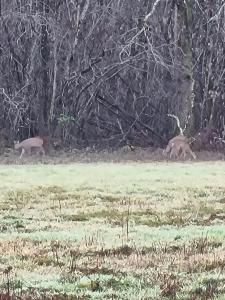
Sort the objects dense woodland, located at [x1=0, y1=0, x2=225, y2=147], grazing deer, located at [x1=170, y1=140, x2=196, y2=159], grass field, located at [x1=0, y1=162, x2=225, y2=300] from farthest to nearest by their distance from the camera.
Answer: dense woodland, located at [x1=0, y1=0, x2=225, y2=147], grazing deer, located at [x1=170, y1=140, x2=196, y2=159], grass field, located at [x1=0, y1=162, x2=225, y2=300]

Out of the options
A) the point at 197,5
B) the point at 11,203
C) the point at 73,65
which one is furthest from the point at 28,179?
the point at 197,5

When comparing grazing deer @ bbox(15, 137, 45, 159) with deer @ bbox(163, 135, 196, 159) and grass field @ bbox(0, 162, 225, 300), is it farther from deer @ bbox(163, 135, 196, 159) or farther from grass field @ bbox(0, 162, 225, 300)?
grass field @ bbox(0, 162, 225, 300)

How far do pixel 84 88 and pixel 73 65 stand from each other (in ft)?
3.60

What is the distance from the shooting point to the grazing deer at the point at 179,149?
21.3m

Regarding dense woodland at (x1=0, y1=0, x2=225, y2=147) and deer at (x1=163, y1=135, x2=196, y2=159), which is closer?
deer at (x1=163, y1=135, x2=196, y2=159)

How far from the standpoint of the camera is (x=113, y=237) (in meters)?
8.30

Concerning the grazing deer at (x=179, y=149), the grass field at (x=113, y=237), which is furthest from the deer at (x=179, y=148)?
the grass field at (x=113, y=237)

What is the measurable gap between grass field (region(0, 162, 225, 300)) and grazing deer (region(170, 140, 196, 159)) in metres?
5.13

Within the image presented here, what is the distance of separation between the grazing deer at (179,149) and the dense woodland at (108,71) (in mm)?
2979

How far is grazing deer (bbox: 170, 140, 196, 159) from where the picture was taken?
21.3 m

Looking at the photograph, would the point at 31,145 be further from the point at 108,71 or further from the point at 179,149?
the point at 108,71

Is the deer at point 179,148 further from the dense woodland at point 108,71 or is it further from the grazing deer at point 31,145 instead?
the grazing deer at point 31,145

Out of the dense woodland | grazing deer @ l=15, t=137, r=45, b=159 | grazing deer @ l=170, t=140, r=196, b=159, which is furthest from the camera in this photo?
the dense woodland

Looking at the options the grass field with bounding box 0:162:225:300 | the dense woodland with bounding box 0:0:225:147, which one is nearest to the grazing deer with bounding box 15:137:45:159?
the dense woodland with bounding box 0:0:225:147
